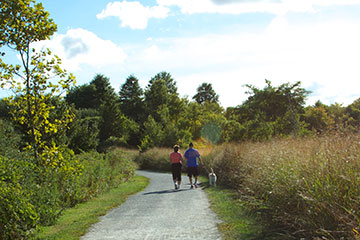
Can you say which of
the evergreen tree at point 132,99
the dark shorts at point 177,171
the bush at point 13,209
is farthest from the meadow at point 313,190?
the evergreen tree at point 132,99

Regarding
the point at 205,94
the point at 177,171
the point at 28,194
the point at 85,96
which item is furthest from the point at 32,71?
the point at 205,94

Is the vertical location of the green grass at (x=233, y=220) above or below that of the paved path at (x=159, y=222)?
below

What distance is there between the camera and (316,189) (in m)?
6.23

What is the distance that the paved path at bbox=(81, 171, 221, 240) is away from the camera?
732 cm

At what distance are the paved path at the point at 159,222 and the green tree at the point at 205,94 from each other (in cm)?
9724

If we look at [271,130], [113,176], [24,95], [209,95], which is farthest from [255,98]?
[209,95]

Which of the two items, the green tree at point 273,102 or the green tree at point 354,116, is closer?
the green tree at point 354,116

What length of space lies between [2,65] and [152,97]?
196ft

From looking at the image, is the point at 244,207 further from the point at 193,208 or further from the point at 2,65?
the point at 2,65

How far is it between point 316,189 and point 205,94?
10350cm

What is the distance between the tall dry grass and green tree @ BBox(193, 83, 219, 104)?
99.3 metres

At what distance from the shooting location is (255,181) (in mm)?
10125

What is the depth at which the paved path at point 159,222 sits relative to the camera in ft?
24.0

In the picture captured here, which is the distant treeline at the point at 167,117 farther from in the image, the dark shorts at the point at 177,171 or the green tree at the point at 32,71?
the green tree at the point at 32,71
